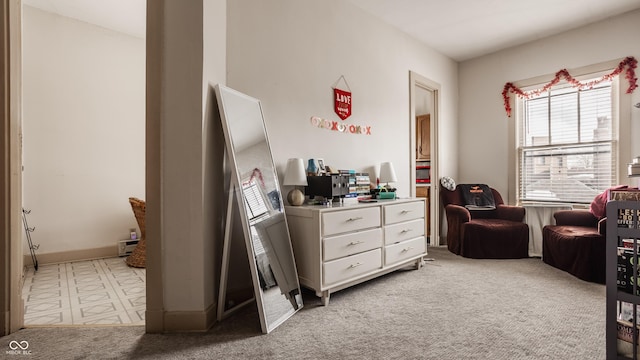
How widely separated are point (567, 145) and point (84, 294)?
18.0 ft

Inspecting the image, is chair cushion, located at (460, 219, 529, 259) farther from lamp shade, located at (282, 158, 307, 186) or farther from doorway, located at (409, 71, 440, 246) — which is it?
lamp shade, located at (282, 158, 307, 186)

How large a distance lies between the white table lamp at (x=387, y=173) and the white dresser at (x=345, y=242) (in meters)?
0.41

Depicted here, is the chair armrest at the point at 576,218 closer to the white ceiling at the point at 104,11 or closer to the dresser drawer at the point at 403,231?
the dresser drawer at the point at 403,231

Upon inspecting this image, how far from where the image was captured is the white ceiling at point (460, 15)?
3.31 metres

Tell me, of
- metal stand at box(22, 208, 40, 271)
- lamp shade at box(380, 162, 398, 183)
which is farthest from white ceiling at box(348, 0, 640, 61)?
metal stand at box(22, 208, 40, 271)

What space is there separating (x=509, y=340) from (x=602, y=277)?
1763 millimetres

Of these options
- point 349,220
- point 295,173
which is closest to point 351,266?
point 349,220

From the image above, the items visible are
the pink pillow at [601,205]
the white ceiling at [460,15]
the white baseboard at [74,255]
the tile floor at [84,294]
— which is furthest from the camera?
the white baseboard at [74,255]

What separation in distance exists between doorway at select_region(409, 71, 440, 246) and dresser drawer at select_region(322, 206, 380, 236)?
5.10 feet

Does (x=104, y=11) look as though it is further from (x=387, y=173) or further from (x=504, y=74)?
(x=504, y=74)

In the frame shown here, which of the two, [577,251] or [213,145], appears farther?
[577,251]

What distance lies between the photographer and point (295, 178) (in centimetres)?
256

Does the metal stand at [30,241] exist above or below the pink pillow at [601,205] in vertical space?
below

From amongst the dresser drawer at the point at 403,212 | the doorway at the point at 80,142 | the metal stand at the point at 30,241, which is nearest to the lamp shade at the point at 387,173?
the dresser drawer at the point at 403,212
